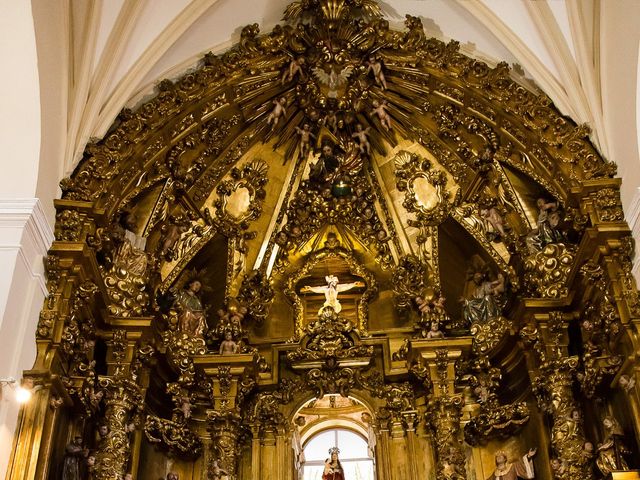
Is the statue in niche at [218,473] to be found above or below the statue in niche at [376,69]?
below

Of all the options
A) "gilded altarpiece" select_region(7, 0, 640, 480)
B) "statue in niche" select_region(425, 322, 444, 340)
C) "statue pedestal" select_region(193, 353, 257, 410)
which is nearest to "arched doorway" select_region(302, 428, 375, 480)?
"gilded altarpiece" select_region(7, 0, 640, 480)

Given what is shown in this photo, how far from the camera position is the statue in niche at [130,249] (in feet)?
37.1

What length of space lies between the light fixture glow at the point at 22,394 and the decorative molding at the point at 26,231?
1275 millimetres

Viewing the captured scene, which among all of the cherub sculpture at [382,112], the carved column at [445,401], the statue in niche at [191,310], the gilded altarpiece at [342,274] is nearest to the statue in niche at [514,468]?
the gilded altarpiece at [342,274]

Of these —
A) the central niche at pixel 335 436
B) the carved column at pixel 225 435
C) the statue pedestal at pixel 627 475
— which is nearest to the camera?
the statue pedestal at pixel 627 475

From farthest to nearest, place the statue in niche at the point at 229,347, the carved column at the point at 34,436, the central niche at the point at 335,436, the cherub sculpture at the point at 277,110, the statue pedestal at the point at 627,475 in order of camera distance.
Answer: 1. the cherub sculpture at the point at 277,110
2. the central niche at the point at 335,436
3. the statue in niche at the point at 229,347
4. the statue pedestal at the point at 627,475
5. the carved column at the point at 34,436

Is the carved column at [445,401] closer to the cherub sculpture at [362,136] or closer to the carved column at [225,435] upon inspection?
the carved column at [225,435]

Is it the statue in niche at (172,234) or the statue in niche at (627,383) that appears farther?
the statue in niche at (172,234)

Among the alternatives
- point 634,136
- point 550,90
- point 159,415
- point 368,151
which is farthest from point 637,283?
point 159,415

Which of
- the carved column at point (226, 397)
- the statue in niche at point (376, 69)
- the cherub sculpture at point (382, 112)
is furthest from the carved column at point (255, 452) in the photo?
the statue in niche at point (376, 69)

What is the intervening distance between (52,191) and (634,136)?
698cm

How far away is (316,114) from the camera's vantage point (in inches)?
508

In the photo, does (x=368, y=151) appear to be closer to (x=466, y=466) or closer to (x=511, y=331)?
(x=511, y=331)

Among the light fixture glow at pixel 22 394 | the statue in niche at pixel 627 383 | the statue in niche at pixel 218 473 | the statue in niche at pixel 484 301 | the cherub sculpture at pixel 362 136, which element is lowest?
the statue in niche at pixel 218 473
